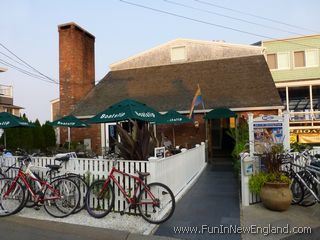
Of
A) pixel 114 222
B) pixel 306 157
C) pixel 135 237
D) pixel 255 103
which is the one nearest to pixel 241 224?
pixel 135 237

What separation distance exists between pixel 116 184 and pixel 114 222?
703mm

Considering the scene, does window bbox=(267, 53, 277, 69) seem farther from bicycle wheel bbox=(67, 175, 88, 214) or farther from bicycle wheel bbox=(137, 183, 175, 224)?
bicycle wheel bbox=(67, 175, 88, 214)

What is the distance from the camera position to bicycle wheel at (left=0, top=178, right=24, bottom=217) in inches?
233

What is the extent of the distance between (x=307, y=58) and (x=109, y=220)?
2150cm

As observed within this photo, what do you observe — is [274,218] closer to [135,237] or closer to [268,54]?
[135,237]

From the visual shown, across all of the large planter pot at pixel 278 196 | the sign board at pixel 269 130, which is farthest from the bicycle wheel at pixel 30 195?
the sign board at pixel 269 130

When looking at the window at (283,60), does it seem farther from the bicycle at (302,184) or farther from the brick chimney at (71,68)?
the bicycle at (302,184)

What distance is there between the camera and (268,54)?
22.6 metres

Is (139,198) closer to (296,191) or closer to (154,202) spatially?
(154,202)

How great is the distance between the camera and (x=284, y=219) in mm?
5129

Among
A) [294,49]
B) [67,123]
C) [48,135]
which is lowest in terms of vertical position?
[48,135]

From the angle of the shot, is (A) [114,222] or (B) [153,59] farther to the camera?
(B) [153,59]

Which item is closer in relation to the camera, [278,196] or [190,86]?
[278,196]

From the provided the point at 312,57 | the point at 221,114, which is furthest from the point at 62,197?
the point at 312,57
